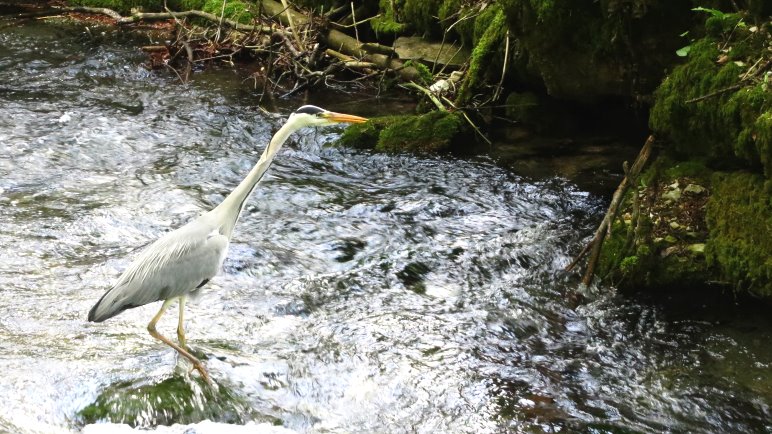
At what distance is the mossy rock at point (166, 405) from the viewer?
381cm

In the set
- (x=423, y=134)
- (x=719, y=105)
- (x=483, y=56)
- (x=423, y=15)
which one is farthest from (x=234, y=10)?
(x=719, y=105)

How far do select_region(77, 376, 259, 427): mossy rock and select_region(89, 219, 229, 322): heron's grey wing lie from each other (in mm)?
532

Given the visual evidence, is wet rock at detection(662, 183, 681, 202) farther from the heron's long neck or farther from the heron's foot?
the heron's foot

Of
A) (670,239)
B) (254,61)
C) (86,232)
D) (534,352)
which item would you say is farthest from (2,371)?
(254,61)

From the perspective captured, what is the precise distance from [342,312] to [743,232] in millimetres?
2658

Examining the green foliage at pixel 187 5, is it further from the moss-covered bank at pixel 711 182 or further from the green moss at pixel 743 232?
the green moss at pixel 743 232

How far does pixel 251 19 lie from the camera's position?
497 inches

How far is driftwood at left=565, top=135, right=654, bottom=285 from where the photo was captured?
5.32 m

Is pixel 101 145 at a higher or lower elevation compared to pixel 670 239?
lower

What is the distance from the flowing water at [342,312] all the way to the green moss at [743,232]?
278 millimetres

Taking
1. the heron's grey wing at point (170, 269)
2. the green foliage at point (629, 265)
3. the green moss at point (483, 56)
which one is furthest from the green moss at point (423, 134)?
the heron's grey wing at point (170, 269)

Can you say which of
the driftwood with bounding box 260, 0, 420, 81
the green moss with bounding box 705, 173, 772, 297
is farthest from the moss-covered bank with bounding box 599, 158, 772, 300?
the driftwood with bounding box 260, 0, 420, 81

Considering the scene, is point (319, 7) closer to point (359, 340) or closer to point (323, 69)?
point (323, 69)

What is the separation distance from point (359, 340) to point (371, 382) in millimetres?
481
